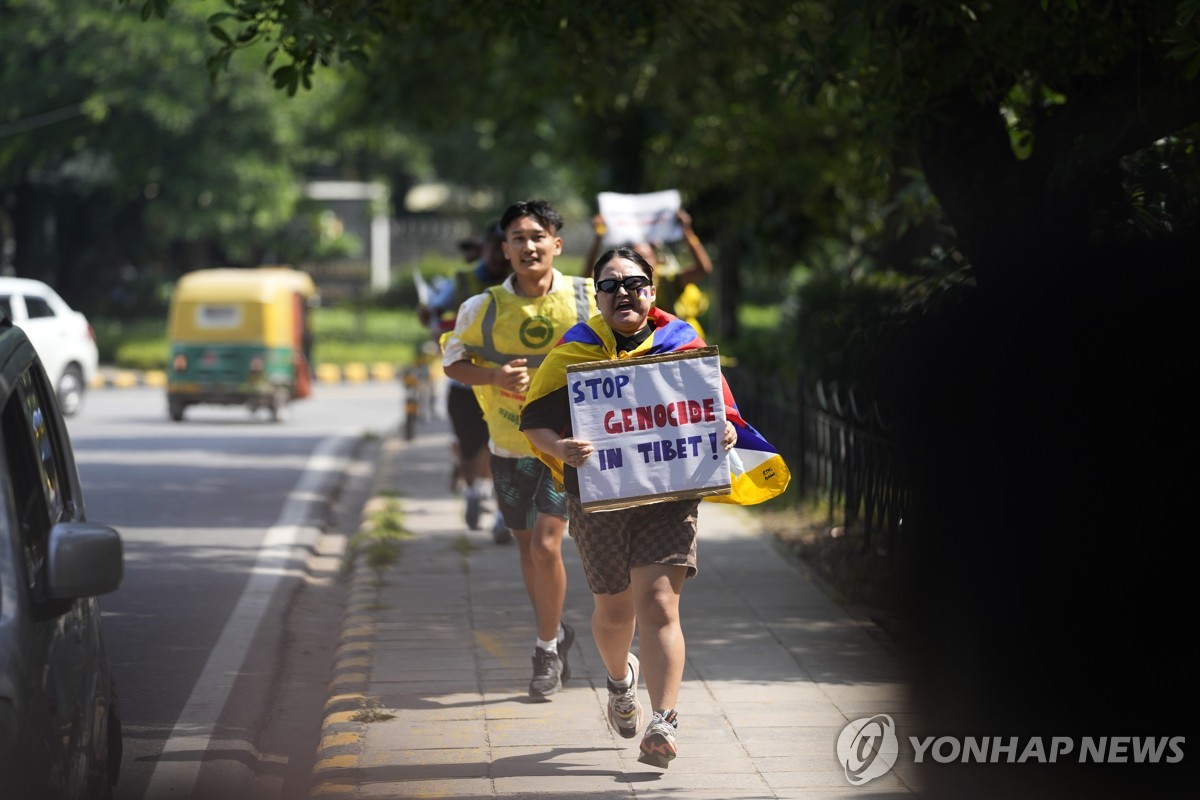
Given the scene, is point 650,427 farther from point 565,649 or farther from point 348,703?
point 348,703

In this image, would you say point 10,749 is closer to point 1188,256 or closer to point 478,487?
point 1188,256

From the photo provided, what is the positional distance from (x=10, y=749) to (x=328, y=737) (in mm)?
2550

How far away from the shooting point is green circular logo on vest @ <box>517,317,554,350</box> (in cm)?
696

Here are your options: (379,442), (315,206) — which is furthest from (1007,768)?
(315,206)

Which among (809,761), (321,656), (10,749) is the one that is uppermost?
(10,749)

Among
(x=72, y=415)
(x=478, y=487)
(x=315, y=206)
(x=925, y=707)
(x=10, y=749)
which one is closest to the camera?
(x=10, y=749)

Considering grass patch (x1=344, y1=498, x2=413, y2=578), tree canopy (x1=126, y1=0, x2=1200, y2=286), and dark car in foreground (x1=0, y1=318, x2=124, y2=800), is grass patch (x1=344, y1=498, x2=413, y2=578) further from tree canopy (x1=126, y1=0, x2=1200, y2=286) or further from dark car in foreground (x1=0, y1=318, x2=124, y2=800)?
dark car in foreground (x1=0, y1=318, x2=124, y2=800)

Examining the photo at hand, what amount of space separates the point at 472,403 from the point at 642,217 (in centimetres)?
205

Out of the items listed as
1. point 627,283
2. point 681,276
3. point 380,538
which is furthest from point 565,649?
point 681,276

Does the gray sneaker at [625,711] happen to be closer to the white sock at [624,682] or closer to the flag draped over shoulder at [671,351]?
the white sock at [624,682]

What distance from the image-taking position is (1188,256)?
15.4ft

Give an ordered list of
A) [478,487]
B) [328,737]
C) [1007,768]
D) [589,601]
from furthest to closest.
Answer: [478,487] < [589,601] < [328,737] < [1007,768]

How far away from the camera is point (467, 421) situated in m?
10.6

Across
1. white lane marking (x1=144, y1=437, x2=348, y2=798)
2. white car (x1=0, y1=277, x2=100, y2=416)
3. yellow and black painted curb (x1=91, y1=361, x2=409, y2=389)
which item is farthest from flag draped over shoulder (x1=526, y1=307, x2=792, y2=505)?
yellow and black painted curb (x1=91, y1=361, x2=409, y2=389)
